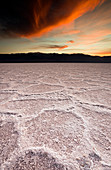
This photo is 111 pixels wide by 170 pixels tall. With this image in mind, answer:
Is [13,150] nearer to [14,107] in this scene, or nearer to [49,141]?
[49,141]

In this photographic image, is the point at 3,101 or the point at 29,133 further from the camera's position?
the point at 3,101

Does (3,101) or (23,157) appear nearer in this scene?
(23,157)

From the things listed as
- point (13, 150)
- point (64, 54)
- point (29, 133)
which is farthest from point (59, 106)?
point (64, 54)

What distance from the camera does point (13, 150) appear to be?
1.54 ft

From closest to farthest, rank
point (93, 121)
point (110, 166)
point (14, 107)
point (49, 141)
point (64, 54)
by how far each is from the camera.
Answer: point (110, 166), point (49, 141), point (93, 121), point (14, 107), point (64, 54)

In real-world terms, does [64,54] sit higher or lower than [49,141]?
higher

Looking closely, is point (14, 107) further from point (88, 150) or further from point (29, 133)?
point (88, 150)

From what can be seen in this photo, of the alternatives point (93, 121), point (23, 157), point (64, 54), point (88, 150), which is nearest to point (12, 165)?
point (23, 157)

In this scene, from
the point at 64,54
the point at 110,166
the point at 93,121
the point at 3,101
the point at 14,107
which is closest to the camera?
the point at 110,166

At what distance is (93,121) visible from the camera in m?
0.67

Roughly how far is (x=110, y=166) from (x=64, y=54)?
29933 millimetres

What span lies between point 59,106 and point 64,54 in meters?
29.4

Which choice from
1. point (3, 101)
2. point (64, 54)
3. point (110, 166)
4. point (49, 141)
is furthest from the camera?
point (64, 54)

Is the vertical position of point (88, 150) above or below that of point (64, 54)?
below
